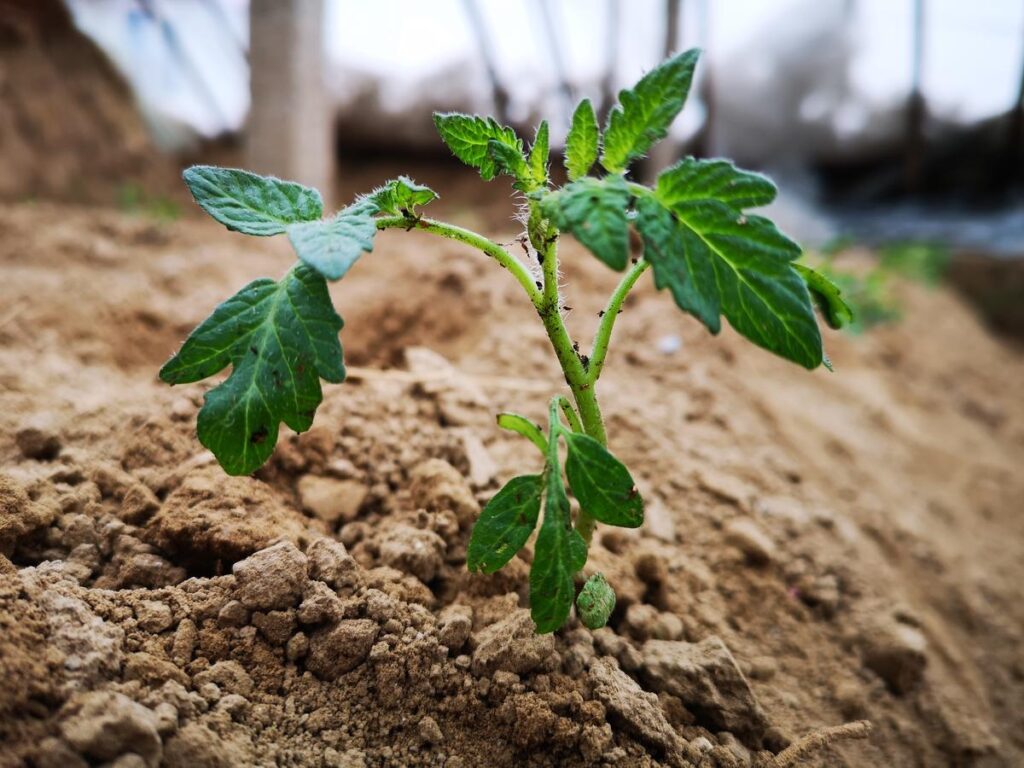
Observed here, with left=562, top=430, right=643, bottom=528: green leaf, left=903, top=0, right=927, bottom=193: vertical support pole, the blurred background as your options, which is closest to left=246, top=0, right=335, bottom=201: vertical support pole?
the blurred background

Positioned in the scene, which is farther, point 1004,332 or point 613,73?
point 613,73

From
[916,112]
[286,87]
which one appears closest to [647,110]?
[286,87]

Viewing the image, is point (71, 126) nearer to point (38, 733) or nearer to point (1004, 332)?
point (38, 733)

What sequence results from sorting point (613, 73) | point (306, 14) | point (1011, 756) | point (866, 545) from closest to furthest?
point (1011, 756)
point (866, 545)
point (306, 14)
point (613, 73)

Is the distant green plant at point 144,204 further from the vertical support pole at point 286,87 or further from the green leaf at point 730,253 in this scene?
the green leaf at point 730,253

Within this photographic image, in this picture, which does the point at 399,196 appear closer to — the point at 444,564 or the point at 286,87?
the point at 444,564

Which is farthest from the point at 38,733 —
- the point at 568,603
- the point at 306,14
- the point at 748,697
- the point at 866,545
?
the point at 306,14

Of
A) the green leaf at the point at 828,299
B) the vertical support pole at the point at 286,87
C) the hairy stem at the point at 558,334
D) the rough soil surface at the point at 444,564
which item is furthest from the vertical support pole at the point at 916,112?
the hairy stem at the point at 558,334
